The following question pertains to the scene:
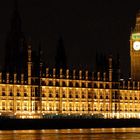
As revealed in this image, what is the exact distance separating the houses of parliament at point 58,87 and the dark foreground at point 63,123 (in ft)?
16.2

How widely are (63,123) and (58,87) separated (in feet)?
26.7

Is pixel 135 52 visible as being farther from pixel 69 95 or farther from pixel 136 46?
pixel 69 95

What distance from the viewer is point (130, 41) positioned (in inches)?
5655

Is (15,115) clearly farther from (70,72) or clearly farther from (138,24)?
(138,24)

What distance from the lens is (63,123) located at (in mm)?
117500

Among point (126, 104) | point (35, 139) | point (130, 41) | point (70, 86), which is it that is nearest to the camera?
point (35, 139)

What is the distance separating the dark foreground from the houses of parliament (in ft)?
16.2

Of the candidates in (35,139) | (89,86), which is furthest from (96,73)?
(35,139)

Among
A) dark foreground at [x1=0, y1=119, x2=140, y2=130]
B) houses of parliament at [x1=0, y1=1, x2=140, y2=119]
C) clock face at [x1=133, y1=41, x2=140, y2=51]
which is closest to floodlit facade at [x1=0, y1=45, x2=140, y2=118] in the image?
houses of parliament at [x1=0, y1=1, x2=140, y2=119]

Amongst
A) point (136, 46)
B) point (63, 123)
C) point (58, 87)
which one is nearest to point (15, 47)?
point (58, 87)

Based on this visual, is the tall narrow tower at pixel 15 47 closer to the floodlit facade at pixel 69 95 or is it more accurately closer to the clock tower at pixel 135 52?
the floodlit facade at pixel 69 95

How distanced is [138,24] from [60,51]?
18974 mm

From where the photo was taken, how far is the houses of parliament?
391 feet

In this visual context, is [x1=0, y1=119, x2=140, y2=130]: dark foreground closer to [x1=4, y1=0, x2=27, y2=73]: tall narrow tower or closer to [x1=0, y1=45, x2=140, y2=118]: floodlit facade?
[x1=0, y1=45, x2=140, y2=118]: floodlit facade
